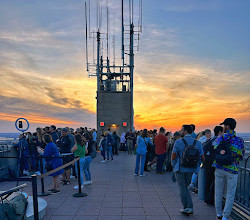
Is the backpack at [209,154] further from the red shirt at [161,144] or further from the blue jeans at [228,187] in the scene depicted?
the red shirt at [161,144]

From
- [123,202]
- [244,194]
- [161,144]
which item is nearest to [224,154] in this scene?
[244,194]

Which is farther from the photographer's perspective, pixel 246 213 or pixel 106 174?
pixel 106 174

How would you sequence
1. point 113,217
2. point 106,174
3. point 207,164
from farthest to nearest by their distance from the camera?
point 106,174 → point 207,164 → point 113,217

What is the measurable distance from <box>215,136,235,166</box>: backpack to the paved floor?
152 centimetres

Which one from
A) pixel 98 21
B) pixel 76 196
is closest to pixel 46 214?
pixel 76 196

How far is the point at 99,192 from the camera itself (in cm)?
680

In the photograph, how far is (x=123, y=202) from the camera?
587cm

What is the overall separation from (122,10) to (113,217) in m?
23.1

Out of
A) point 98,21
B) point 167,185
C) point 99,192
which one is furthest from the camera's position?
point 98,21

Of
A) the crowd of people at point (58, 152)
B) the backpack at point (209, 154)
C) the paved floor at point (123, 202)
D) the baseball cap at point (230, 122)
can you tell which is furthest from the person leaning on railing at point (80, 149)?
the baseball cap at point (230, 122)

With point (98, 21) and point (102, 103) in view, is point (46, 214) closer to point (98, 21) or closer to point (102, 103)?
point (102, 103)

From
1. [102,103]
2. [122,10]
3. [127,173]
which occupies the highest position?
[122,10]

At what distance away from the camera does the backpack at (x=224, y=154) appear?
4.06 meters

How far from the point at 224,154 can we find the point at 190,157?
2.32 feet
